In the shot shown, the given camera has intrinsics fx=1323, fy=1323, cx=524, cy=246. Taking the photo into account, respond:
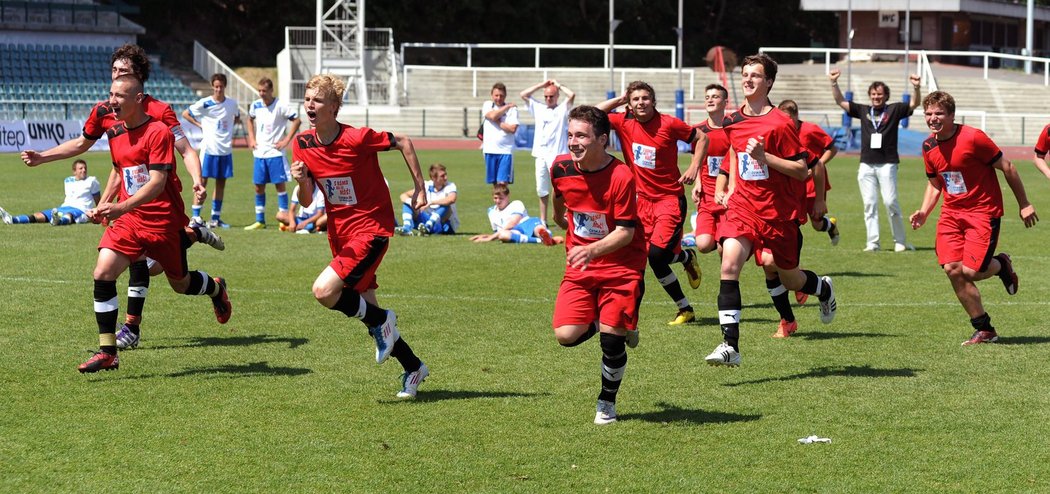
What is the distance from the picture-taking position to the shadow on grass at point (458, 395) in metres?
8.10

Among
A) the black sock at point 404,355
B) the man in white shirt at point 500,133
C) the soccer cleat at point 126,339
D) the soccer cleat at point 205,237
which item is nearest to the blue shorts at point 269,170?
the man in white shirt at point 500,133

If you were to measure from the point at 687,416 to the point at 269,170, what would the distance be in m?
12.2

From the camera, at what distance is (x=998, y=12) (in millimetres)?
68875

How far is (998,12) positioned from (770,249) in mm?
64847

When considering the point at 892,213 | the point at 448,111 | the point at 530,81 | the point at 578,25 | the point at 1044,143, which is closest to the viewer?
the point at 1044,143

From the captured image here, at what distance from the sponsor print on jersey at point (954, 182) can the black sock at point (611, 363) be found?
399cm

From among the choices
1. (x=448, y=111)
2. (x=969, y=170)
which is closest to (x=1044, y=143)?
(x=969, y=170)

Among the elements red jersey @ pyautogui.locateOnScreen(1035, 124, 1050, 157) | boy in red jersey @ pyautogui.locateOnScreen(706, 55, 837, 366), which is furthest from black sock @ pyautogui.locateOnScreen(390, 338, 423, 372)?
red jersey @ pyautogui.locateOnScreen(1035, 124, 1050, 157)

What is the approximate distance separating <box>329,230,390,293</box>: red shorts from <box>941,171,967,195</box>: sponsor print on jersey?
181 inches

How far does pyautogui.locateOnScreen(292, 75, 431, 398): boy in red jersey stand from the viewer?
7926 mm

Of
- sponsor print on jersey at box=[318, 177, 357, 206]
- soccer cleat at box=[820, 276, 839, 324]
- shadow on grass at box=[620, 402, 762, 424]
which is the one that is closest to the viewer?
shadow on grass at box=[620, 402, 762, 424]

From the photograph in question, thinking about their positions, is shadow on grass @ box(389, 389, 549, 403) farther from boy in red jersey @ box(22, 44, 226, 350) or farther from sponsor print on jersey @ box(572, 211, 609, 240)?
boy in red jersey @ box(22, 44, 226, 350)

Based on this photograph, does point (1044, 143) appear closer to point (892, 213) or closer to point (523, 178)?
point (892, 213)

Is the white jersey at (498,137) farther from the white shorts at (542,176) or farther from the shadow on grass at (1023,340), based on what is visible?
the shadow on grass at (1023,340)
